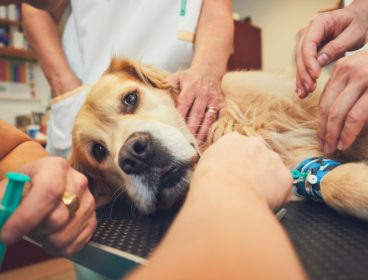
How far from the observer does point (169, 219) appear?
0.83m

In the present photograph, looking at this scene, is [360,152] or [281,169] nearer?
[281,169]

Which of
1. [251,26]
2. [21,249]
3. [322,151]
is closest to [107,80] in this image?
[322,151]

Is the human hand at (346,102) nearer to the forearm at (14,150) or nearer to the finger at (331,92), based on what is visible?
the finger at (331,92)

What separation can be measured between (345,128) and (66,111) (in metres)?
1.22

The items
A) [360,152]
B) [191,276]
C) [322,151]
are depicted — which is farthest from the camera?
[322,151]

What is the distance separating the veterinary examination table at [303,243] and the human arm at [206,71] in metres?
0.41

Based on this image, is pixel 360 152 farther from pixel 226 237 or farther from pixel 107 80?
pixel 107 80

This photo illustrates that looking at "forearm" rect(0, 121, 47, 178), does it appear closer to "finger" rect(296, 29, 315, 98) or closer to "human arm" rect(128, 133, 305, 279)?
"human arm" rect(128, 133, 305, 279)

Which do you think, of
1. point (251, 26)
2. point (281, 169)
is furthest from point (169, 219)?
point (251, 26)

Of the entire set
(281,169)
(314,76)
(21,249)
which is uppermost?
(314,76)

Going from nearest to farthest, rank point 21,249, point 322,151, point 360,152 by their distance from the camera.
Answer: point 360,152 → point 322,151 → point 21,249

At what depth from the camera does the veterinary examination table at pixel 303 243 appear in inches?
19.0

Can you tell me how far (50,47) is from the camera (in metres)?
1.67

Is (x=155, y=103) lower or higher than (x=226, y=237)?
lower
